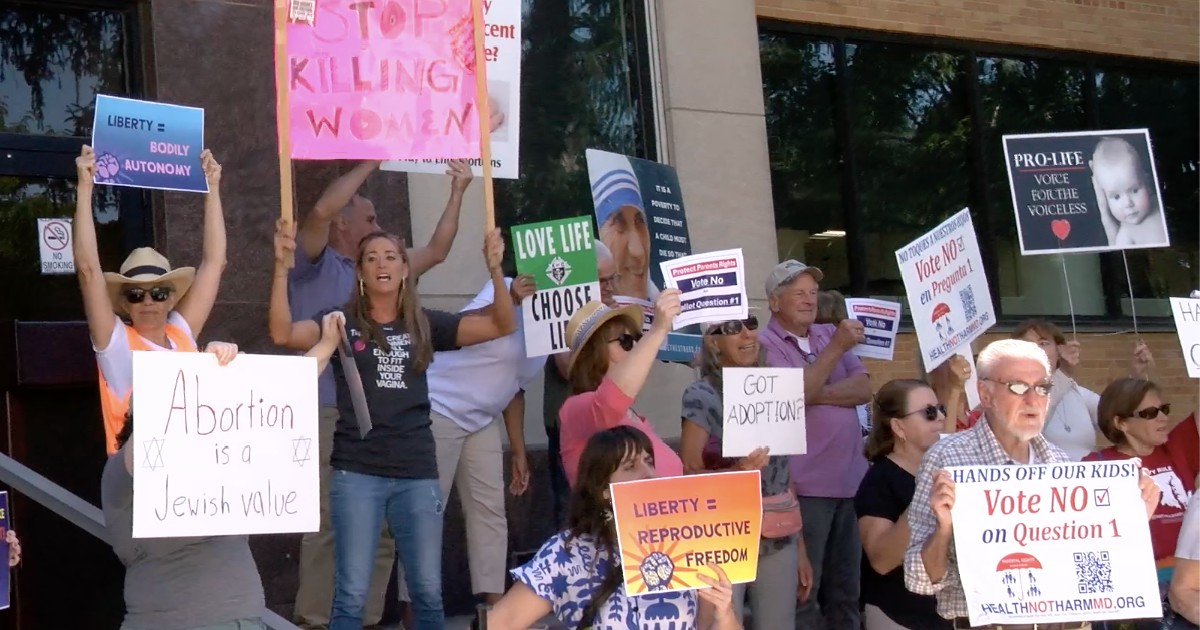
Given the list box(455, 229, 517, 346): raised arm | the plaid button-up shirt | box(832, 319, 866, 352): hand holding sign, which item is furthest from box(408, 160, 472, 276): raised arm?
→ the plaid button-up shirt

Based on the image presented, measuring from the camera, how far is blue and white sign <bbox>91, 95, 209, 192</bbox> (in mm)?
5875

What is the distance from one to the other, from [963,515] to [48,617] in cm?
461

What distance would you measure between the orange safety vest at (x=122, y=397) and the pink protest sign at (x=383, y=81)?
1071mm

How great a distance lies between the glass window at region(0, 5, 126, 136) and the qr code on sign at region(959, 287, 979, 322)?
4326 millimetres

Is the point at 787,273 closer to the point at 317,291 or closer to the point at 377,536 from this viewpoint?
the point at 317,291

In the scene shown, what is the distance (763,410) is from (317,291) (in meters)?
2.05

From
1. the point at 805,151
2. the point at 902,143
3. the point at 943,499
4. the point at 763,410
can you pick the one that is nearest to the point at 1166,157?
the point at 902,143

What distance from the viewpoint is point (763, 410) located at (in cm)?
645

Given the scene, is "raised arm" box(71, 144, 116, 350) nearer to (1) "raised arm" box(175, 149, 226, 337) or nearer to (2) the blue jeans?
(1) "raised arm" box(175, 149, 226, 337)

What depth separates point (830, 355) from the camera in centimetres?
720

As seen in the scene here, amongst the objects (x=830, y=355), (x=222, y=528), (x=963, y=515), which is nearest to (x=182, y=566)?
(x=222, y=528)

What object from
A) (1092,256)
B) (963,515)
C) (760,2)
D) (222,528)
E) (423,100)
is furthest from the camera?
(1092,256)

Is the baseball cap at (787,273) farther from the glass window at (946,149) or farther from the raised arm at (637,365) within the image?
the glass window at (946,149)

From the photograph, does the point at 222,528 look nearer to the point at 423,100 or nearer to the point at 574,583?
the point at 574,583
